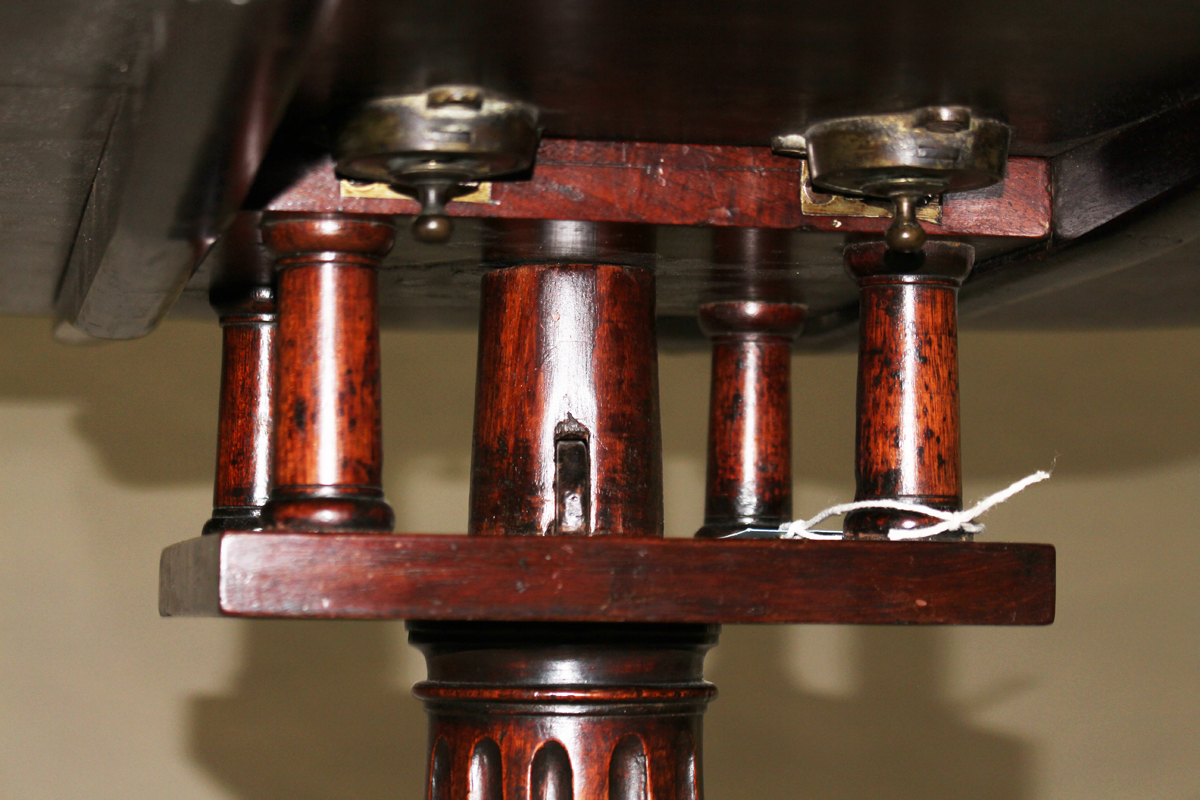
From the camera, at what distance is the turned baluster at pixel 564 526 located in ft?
4.02

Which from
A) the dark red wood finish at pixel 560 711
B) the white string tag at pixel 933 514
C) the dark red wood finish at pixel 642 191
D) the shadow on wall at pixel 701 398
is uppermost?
the shadow on wall at pixel 701 398

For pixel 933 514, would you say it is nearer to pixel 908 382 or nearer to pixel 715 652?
pixel 908 382

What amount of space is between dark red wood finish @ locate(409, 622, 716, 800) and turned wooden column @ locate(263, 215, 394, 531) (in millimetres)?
163

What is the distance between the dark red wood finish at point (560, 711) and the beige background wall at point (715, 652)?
5.28 ft

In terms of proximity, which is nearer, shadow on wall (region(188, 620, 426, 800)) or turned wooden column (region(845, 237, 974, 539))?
turned wooden column (region(845, 237, 974, 539))

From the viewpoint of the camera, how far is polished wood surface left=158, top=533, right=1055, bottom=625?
1.04 metres

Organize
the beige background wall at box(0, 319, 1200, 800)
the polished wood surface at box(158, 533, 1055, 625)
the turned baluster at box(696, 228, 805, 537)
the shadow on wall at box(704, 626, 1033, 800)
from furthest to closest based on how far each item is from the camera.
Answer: the shadow on wall at box(704, 626, 1033, 800)
the beige background wall at box(0, 319, 1200, 800)
the turned baluster at box(696, 228, 805, 537)
the polished wood surface at box(158, 533, 1055, 625)

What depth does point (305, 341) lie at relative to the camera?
3.77ft

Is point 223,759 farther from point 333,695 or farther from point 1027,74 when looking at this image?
point 1027,74

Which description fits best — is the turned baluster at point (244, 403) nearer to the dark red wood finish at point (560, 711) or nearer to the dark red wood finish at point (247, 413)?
the dark red wood finish at point (247, 413)

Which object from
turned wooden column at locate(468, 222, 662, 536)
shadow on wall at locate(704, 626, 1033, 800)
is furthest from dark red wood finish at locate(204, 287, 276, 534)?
shadow on wall at locate(704, 626, 1033, 800)

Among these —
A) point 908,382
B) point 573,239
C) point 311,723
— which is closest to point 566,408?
point 573,239

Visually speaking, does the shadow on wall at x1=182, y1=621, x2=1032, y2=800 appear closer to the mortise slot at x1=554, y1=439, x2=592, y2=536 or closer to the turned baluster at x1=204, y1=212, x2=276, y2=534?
the turned baluster at x1=204, y1=212, x2=276, y2=534

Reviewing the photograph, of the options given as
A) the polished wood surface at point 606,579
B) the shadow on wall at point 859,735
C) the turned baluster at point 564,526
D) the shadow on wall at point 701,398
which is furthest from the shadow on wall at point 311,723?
the polished wood surface at point 606,579
